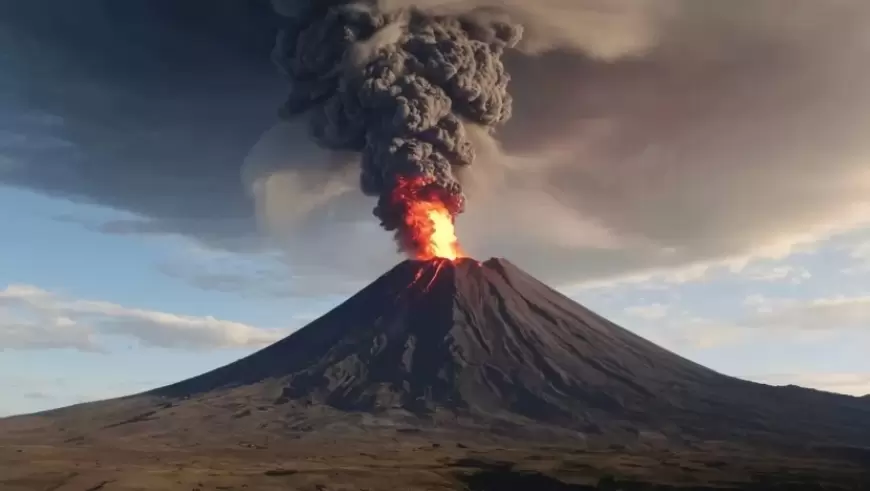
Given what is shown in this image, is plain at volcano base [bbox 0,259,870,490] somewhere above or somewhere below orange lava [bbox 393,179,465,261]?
below

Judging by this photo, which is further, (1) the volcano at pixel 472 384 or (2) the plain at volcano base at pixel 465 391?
(1) the volcano at pixel 472 384

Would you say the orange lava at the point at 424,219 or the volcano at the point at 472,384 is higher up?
Result: the orange lava at the point at 424,219

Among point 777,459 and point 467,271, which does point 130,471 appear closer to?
point 777,459

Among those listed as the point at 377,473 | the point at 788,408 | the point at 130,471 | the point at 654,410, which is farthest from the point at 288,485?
the point at 788,408

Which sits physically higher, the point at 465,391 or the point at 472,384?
the point at 472,384

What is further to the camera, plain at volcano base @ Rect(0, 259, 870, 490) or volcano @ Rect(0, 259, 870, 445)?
volcano @ Rect(0, 259, 870, 445)
